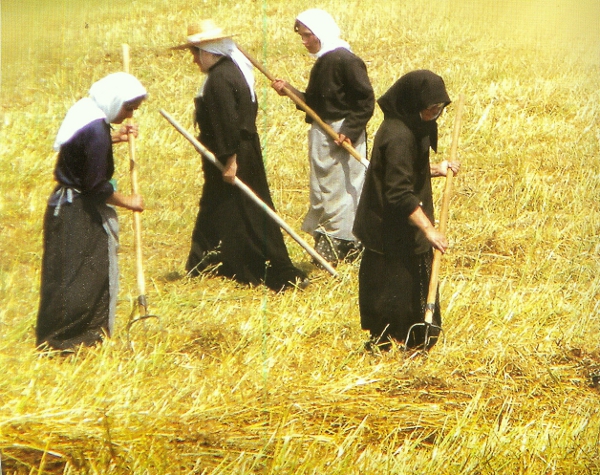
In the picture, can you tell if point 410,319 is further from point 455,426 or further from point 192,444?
point 192,444

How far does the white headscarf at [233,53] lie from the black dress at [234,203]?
4 cm

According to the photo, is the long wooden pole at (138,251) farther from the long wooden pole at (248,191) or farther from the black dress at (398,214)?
the black dress at (398,214)

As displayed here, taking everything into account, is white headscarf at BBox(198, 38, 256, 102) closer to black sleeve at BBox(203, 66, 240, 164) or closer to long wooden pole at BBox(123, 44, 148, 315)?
black sleeve at BBox(203, 66, 240, 164)

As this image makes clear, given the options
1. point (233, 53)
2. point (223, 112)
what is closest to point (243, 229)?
point (223, 112)

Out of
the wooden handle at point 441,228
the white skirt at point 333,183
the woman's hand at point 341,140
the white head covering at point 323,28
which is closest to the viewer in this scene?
the wooden handle at point 441,228

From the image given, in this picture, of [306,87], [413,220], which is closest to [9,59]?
[413,220]

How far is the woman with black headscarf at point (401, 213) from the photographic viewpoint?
3.99 metres

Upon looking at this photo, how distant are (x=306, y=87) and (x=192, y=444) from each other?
3.00 metres

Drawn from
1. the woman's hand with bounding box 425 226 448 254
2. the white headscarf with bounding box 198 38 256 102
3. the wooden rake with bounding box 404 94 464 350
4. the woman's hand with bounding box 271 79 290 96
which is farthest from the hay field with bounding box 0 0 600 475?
the woman's hand with bounding box 425 226 448 254

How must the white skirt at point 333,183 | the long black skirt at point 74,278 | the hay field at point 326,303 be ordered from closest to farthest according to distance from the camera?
the hay field at point 326,303 → the long black skirt at point 74,278 → the white skirt at point 333,183

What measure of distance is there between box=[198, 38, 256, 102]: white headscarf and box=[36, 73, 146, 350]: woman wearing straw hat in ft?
3.01

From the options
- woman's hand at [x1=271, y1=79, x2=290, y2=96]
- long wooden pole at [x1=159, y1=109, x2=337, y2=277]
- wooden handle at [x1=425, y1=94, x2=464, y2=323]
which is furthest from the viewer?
woman's hand at [x1=271, y1=79, x2=290, y2=96]

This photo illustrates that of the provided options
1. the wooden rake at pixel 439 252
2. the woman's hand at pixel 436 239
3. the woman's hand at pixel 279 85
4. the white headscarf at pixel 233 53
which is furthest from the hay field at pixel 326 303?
the woman's hand at pixel 436 239

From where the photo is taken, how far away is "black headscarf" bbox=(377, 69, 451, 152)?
3.86 m
